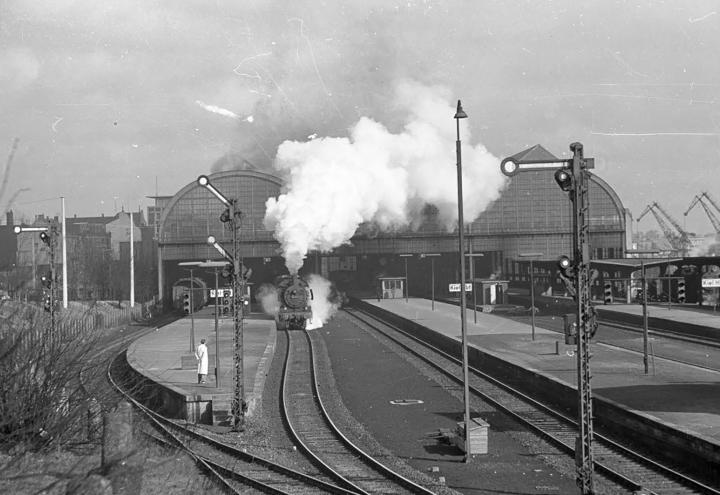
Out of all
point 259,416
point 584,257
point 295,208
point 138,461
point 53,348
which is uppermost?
point 295,208

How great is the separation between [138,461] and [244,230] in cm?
5491

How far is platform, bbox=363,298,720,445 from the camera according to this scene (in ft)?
63.9

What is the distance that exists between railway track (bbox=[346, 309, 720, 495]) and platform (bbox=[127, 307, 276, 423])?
7964mm

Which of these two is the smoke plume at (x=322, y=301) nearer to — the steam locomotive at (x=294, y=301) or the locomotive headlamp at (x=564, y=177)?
the steam locomotive at (x=294, y=301)

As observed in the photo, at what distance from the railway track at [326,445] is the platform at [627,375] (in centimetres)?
690

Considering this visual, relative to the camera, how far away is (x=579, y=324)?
45.2 feet

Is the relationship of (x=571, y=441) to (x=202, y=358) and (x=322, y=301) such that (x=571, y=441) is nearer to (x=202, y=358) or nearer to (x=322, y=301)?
(x=202, y=358)

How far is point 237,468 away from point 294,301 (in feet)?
101

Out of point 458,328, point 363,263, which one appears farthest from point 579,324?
point 363,263

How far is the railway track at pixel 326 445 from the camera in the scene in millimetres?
15742

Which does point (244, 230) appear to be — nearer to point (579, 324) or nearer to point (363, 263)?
point (363, 263)

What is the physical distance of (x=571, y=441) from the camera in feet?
62.9

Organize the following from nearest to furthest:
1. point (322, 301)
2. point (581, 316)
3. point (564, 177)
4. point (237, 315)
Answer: point (564, 177), point (581, 316), point (237, 315), point (322, 301)

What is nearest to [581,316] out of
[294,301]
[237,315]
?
[237,315]
